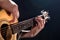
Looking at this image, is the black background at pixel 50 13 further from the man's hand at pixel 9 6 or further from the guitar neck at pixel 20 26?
the man's hand at pixel 9 6

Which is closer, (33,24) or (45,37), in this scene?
(33,24)

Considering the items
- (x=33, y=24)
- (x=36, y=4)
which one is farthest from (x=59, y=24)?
(x=33, y=24)

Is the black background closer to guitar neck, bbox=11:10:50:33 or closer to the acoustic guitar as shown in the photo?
guitar neck, bbox=11:10:50:33

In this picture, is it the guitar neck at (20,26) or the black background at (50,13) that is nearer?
the guitar neck at (20,26)

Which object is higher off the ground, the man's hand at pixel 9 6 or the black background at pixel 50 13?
the man's hand at pixel 9 6

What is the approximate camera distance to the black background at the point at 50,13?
1.86 metres

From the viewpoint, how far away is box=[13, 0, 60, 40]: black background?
6.10 ft

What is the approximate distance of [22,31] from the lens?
1.26 metres

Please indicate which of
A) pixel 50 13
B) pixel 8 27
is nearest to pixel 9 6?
pixel 8 27

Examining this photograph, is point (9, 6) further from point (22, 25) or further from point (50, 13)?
point (50, 13)

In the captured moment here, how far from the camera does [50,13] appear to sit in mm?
1944

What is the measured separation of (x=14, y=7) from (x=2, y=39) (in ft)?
0.67

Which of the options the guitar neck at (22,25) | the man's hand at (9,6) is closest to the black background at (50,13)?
the guitar neck at (22,25)

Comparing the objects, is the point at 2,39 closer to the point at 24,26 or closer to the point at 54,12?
the point at 24,26
